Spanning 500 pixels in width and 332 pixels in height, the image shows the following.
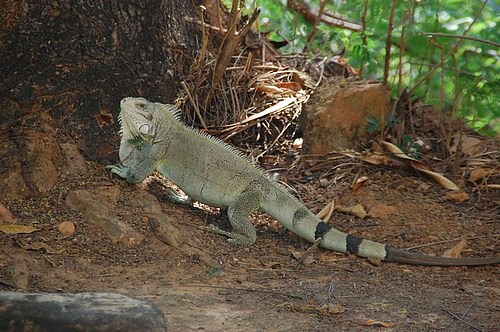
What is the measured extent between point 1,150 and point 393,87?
13.5 feet

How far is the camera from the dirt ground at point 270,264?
4191 millimetres

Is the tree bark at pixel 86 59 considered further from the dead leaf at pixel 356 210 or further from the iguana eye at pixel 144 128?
the dead leaf at pixel 356 210

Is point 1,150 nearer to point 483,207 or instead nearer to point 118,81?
point 118,81

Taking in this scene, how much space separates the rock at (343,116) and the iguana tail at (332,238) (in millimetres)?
1183

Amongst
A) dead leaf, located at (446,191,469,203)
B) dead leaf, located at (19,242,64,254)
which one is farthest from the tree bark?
dead leaf, located at (446,191,469,203)

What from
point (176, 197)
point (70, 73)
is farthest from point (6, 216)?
point (176, 197)

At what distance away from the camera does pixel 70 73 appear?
215 inches

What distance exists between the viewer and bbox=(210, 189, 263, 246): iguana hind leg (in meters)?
5.59

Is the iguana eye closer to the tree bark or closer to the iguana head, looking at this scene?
the iguana head

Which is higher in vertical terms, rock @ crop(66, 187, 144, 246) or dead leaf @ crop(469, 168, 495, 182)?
rock @ crop(66, 187, 144, 246)

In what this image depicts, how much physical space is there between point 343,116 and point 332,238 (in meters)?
1.72

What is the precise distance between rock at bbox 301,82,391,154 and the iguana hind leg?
51.0 inches

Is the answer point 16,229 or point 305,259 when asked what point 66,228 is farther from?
point 305,259

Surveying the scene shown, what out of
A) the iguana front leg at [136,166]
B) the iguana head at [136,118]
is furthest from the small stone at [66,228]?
the iguana head at [136,118]
